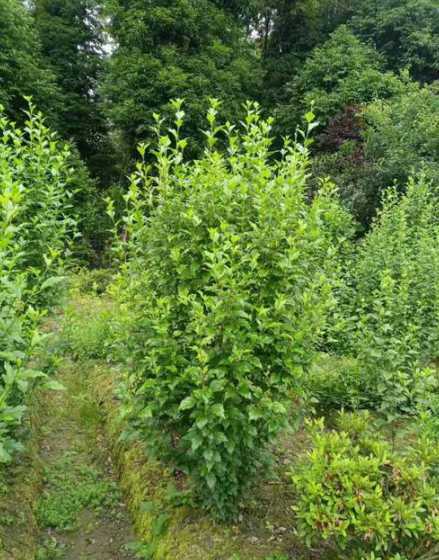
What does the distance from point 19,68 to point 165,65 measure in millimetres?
3652

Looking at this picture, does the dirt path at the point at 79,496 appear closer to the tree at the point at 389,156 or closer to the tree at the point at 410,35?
the tree at the point at 389,156

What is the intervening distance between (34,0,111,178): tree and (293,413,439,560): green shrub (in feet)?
47.6

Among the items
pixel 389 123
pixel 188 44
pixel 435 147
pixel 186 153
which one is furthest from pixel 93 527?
pixel 188 44

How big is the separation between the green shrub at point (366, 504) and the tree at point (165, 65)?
10.5 meters

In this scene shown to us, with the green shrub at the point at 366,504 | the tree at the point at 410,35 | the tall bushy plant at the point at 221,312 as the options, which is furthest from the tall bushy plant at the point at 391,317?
the tree at the point at 410,35

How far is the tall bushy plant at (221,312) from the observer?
7.82 feet

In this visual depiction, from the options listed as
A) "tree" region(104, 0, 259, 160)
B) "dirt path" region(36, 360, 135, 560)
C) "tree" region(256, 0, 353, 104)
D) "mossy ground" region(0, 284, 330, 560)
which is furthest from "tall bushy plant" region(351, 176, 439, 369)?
"tree" region(256, 0, 353, 104)

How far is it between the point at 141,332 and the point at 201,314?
665 mm

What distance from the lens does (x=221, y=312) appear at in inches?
92.7

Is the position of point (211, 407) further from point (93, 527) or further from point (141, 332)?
point (93, 527)

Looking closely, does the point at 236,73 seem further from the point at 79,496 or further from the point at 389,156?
the point at 79,496

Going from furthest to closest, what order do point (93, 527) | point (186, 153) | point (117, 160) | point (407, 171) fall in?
point (117, 160)
point (186, 153)
point (407, 171)
point (93, 527)

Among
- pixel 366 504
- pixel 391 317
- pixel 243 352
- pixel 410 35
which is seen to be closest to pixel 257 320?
pixel 243 352

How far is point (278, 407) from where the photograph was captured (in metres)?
2.39
